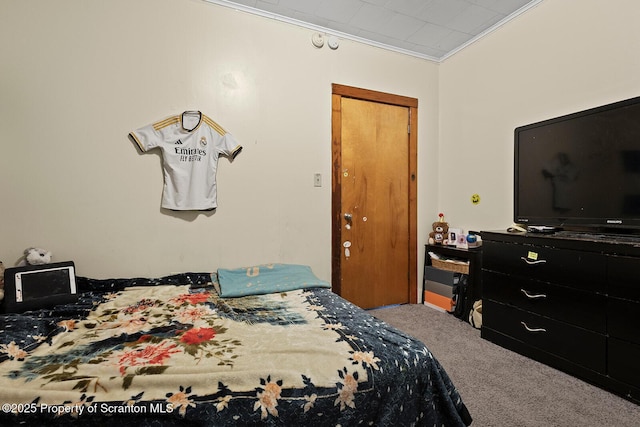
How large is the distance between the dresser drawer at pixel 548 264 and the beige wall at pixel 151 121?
134 centimetres

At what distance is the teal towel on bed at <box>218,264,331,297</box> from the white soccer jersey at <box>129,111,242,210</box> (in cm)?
57

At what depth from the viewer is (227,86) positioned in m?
2.35

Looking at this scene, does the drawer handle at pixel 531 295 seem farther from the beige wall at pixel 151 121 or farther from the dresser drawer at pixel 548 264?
the beige wall at pixel 151 121

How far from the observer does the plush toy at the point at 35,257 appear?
1796 millimetres

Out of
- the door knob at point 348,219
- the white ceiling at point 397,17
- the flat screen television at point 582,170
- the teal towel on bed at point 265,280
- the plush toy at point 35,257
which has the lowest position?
the teal towel on bed at point 265,280

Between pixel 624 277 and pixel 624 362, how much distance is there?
436 millimetres

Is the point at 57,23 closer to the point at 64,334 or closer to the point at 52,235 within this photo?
the point at 52,235

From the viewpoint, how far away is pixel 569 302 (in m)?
1.78

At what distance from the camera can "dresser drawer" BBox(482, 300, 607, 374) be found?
1.66 m

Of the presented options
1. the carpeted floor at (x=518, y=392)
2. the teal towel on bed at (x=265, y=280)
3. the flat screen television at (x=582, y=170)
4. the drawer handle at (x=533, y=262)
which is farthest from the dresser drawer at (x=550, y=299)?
the teal towel on bed at (x=265, y=280)

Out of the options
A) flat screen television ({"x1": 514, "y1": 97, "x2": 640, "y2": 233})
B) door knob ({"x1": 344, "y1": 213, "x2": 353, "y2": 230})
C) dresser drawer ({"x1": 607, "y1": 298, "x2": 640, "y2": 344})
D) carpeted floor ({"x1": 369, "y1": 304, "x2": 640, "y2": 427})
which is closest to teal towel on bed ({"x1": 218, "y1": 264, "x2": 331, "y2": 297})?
door knob ({"x1": 344, "y1": 213, "x2": 353, "y2": 230})

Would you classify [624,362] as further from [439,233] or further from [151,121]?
[151,121]

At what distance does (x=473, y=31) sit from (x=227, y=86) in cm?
226

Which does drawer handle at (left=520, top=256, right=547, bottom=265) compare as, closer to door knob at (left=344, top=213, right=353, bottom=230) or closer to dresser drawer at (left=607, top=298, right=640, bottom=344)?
dresser drawer at (left=607, top=298, right=640, bottom=344)
